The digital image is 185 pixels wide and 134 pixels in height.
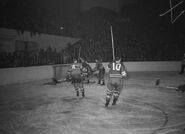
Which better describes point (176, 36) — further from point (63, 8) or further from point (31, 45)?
point (31, 45)

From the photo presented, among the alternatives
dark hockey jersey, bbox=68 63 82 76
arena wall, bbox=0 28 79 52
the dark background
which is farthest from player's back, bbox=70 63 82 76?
the dark background

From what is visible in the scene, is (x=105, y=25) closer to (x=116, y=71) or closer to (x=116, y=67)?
(x=116, y=67)

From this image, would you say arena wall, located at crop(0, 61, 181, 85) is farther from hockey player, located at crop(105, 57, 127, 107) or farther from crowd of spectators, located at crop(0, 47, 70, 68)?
hockey player, located at crop(105, 57, 127, 107)

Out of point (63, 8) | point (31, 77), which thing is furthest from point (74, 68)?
point (63, 8)

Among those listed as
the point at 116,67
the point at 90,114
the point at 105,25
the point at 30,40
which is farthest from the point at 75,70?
the point at 105,25

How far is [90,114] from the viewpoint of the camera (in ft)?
24.9

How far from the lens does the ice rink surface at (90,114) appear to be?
6.18 m

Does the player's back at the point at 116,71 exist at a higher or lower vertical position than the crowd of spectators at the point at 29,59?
lower

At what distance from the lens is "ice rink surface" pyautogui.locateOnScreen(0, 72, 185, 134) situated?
618 centimetres

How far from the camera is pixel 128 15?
37312 millimetres

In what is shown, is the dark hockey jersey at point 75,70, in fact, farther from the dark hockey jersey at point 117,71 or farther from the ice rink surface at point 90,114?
the dark hockey jersey at point 117,71

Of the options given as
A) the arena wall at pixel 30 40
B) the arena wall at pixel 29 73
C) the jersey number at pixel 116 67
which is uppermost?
the arena wall at pixel 30 40

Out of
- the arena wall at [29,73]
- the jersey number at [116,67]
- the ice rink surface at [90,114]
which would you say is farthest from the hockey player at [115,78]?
the arena wall at [29,73]

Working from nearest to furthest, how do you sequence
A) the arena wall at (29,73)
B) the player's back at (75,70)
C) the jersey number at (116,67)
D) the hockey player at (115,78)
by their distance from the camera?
the hockey player at (115,78) < the jersey number at (116,67) < the player's back at (75,70) < the arena wall at (29,73)
